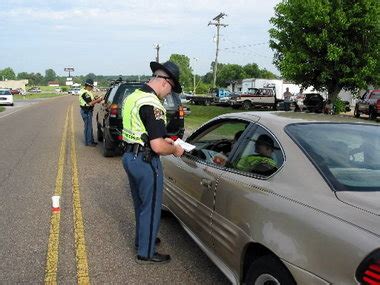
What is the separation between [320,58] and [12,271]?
18844 millimetres

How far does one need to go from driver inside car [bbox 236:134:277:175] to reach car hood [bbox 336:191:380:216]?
2.17 feet

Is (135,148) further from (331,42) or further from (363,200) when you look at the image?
(331,42)

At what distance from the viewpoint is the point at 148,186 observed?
4180 millimetres

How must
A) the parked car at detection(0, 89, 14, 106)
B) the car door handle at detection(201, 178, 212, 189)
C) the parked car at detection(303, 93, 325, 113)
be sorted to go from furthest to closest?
the parked car at detection(0, 89, 14, 106) → the parked car at detection(303, 93, 325, 113) → the car door handle at detection(201, 178, 212, 189)

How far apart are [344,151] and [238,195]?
848 mm

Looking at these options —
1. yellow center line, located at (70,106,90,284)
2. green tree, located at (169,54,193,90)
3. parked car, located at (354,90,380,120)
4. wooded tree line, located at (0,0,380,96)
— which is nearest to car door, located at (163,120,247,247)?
yellow center line, located at (70,106,90,284)

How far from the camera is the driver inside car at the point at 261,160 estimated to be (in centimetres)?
339

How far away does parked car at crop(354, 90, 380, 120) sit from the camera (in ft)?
81.1

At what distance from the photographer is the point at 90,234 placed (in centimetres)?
537

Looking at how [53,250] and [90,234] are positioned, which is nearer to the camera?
[53,250]

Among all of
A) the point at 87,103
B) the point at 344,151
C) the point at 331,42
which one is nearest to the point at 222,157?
the point at 344,151

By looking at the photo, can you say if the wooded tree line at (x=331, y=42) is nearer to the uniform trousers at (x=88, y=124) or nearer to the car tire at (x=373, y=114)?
the car tire at (x=373, y=114)

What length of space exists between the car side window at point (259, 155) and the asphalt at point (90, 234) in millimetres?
1151

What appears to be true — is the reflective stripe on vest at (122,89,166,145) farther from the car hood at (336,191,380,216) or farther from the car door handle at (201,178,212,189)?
the car hood at (336,191,380,216)
